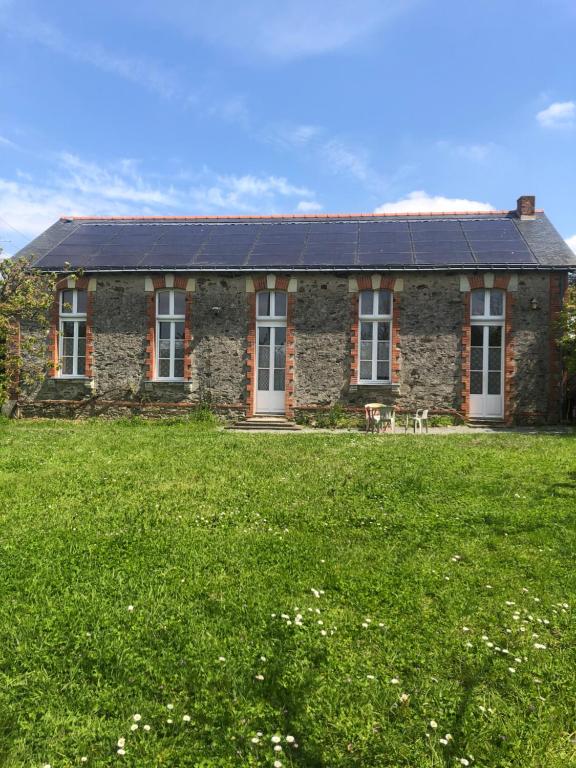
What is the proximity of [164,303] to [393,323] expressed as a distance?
6.62 meters

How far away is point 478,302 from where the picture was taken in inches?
542

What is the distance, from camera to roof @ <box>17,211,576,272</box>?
1383 cm

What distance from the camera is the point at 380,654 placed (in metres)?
2.97

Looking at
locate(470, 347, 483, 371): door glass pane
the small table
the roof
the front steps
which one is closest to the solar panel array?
the roof

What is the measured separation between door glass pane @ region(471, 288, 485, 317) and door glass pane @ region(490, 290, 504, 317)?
24cm

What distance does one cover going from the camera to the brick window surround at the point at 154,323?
1430 cm

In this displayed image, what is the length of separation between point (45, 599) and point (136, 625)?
0.79m

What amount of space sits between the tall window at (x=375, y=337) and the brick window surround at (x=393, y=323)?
154 millimetres

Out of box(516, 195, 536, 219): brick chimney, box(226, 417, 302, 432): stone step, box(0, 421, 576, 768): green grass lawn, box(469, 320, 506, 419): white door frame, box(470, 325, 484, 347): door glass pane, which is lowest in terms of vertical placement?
box(0, 421, 576, 768): green grass lawn

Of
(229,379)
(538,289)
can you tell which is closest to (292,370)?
(229,379)

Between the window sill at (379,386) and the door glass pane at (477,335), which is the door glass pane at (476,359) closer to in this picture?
the door glass pane at (477,335)

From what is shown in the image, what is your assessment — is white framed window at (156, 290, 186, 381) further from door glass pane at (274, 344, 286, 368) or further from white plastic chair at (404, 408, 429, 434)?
white plastic chair at (404, 408, 429, 434)

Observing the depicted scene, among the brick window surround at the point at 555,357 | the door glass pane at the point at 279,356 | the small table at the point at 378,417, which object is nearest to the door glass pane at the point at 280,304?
the door glass pane at the point at 279,356

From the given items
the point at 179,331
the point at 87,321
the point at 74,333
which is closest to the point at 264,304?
the point at 179,331
